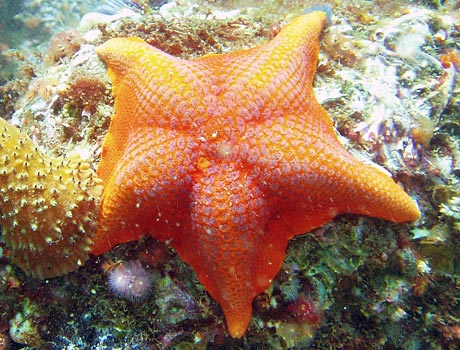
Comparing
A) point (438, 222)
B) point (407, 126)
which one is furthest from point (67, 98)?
point (438, 222)

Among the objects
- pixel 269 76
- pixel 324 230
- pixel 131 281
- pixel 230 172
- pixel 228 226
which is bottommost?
pixel 131 281

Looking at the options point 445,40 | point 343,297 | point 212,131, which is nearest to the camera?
point 212,131

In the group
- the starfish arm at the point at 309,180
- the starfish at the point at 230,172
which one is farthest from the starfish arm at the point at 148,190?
the starfish arm at the point at 309,180

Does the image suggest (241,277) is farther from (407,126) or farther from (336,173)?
(407,126)

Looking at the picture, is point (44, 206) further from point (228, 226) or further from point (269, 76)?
point (269, 76)

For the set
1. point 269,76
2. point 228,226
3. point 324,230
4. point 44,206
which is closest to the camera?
point 228,226

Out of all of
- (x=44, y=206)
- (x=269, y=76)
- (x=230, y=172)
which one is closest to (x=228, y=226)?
(x=230, y=172)
